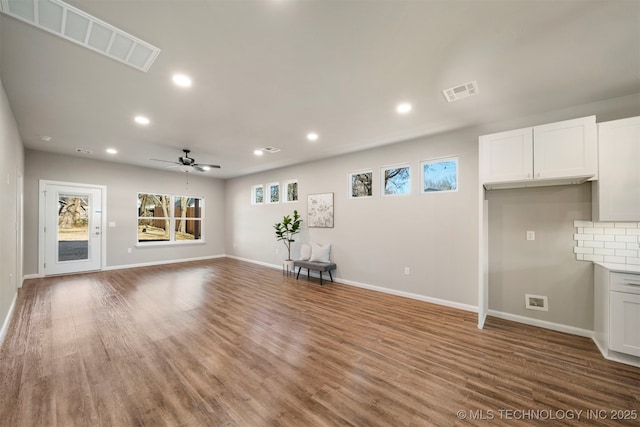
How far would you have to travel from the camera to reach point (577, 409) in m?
1.86

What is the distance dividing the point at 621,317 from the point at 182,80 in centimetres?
508

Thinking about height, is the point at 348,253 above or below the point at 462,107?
below

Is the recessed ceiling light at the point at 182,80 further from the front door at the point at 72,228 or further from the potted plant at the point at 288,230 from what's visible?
the front door at the point at 72,228

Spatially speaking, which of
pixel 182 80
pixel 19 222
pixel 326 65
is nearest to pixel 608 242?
pixel 326 65

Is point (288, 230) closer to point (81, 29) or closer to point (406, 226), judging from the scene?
point (406, 226)

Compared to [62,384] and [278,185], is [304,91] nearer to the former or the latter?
[62,384]

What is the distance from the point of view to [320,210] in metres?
5.91

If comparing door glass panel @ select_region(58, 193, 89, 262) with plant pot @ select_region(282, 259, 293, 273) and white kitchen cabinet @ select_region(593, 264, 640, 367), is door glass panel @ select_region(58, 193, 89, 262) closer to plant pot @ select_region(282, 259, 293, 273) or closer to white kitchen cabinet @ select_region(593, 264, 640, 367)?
plant pot @ select_region(282, 259, 293, 273)

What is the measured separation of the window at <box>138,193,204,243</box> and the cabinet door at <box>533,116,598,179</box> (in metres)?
8.73

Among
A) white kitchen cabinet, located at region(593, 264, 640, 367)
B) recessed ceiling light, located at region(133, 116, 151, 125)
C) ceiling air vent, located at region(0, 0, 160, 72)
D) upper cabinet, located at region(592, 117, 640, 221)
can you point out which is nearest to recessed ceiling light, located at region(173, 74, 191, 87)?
ceiling air vent, located at region(0, 0, 160, 72)

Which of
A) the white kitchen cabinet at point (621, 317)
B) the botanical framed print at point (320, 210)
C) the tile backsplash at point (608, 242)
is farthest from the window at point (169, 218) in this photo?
the white kitchen cabinet at point (621, 317)

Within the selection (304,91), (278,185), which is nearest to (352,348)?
(304,91)

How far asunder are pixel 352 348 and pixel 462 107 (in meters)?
3.23

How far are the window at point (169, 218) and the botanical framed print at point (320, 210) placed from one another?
177 inches
